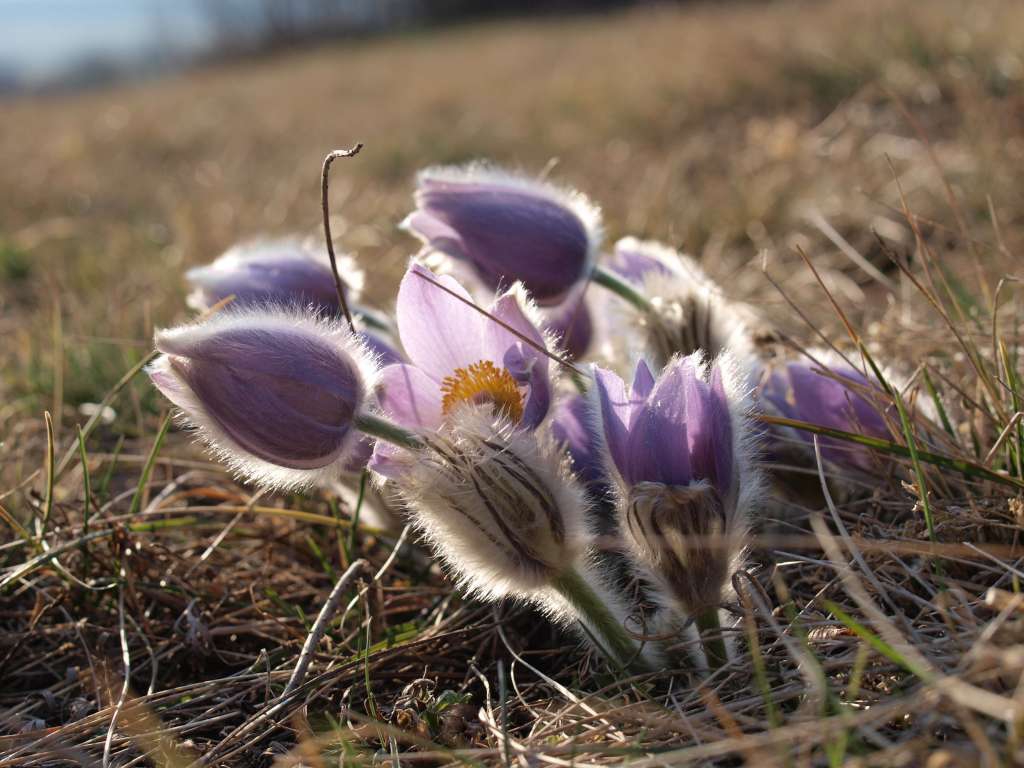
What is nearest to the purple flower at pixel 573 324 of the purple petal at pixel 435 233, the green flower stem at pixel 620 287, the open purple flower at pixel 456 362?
the green flower stem at pixel 620 287

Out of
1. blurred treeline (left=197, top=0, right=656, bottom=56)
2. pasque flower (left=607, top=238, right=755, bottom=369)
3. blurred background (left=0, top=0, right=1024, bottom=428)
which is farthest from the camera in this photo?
blurred treeline (left=197, top=0, right=656, bottom=56)

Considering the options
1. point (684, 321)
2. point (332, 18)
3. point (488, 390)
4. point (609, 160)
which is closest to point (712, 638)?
point (488, 390)

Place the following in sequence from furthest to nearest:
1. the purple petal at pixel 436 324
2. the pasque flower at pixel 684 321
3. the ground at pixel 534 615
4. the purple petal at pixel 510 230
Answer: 1. the pasque flower at pixel 684 321
2. the purple petal at pixel 510 230
3. the purple petal at pixel 436 324
4. the ground at pixel 534 615

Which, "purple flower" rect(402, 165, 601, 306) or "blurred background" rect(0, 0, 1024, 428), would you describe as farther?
"blurred background" rect(0, 0, 1024, 428)

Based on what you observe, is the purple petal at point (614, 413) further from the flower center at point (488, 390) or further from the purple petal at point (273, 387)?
the purple petal at point (273, 387)

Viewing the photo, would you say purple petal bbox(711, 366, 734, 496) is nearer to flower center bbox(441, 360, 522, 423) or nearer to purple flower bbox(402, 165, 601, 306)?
flower center bbox(441, 360, 522, 423)

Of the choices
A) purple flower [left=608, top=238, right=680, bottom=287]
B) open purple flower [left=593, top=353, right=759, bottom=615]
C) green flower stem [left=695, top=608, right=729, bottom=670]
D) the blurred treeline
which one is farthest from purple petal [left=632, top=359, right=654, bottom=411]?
the blurred treeline

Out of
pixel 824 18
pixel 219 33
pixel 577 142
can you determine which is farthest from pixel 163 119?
pixel 219 33
